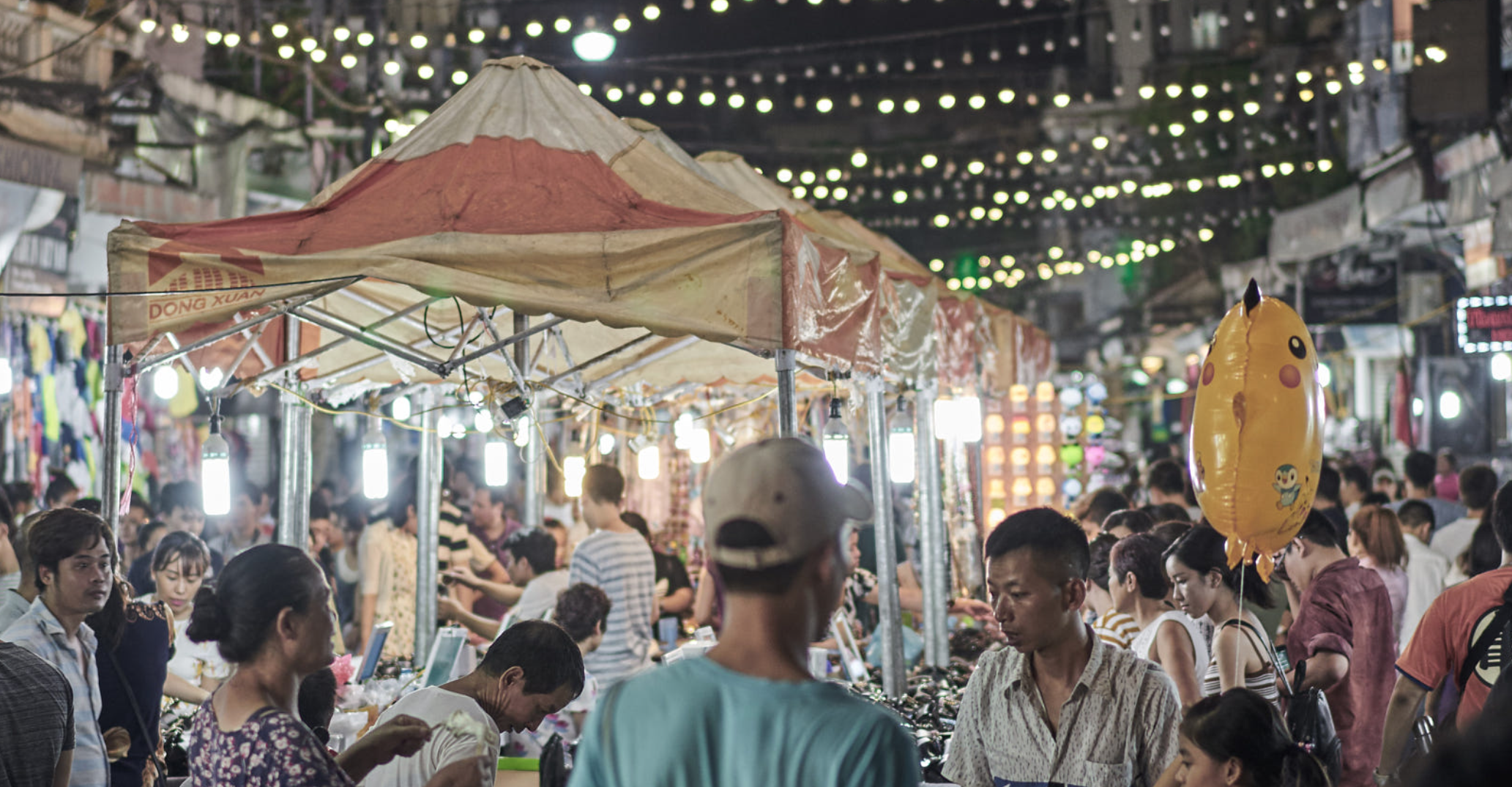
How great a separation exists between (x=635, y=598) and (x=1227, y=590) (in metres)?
3.75

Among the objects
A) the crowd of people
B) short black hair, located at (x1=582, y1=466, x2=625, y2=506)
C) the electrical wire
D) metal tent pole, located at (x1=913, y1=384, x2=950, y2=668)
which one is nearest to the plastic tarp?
the crowd of people

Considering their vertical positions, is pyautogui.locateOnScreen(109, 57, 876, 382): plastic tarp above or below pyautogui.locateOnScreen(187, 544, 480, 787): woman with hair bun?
above

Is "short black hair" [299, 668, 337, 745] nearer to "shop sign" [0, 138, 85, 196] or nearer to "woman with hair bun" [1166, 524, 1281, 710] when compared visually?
"woman with hair bun" [1166, 524, 1281, 710]

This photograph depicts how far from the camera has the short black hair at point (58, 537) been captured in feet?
14.6

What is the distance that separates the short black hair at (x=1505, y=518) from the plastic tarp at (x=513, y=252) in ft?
8.49

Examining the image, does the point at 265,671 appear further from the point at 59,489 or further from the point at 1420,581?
the point at 59,489

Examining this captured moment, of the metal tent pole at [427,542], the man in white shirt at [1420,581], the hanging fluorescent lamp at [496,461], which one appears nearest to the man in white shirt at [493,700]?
the metal tent pole at [427,542]

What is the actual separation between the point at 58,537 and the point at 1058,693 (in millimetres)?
3221

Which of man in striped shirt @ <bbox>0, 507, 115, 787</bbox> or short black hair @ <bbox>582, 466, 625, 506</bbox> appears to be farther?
short black hair @ <bbox>582, 466, 625, 506</bbox>

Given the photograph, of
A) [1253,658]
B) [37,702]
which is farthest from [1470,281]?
[37,702]

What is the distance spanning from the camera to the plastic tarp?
17.1 feet

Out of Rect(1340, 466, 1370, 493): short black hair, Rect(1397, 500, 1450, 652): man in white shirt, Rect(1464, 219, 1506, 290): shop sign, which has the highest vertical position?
Rect(1464, 219, 1506, 290): shop sign

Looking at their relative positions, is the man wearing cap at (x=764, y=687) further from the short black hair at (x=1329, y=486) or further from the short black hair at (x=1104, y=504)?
the short black hair at (x=1329, y=486)

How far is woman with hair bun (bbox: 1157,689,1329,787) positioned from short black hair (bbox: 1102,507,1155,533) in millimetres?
3961
